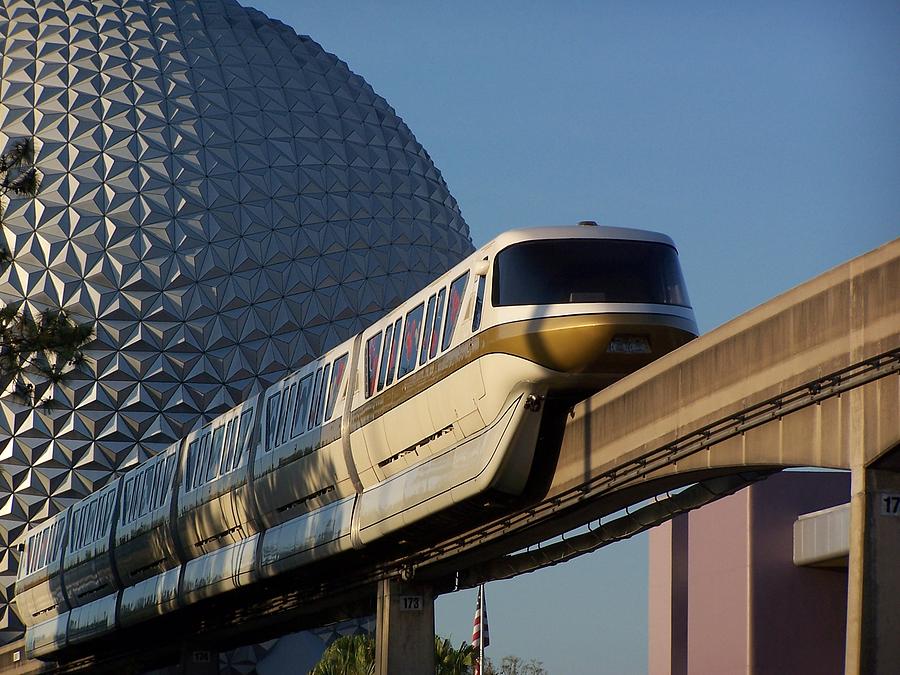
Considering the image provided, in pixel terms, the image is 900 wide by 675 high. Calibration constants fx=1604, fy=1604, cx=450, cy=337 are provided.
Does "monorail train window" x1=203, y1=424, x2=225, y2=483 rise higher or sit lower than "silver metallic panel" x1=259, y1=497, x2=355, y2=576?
higher

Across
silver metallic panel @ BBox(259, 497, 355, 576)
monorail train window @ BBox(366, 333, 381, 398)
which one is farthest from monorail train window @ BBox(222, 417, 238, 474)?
monorail train window @ BBox(366, 333, 381, 398)

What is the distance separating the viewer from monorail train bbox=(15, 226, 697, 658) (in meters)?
20.2

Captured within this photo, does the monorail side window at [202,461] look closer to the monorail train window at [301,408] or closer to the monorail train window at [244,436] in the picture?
the monorail train window at [244,436]

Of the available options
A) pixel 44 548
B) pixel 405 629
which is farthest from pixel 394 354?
pixel 44 548

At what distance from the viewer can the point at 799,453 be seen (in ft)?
50.8

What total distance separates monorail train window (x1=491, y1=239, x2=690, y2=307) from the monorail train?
2cm

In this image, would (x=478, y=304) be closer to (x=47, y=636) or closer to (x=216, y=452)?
(x=216, y=452)

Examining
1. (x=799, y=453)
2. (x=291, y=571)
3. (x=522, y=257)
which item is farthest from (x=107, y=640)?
(x=799, y=453)

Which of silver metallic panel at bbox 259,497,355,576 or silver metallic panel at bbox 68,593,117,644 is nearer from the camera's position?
silver metallic panel at bbox 259,497,355,576

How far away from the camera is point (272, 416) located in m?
31.3

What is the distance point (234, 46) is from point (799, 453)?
49643mm

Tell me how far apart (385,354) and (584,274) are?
5.64 m

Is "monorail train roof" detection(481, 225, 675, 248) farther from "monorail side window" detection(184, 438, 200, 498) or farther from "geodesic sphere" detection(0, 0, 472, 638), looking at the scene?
"geodesic sphere" detection(0, 0, 472, 638)

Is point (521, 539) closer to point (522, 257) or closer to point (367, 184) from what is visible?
→ point (522, 257)
